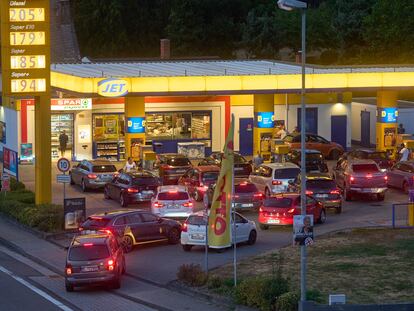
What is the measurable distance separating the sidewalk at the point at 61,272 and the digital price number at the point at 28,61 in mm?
6663

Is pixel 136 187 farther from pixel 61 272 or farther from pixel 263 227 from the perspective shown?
pixel 61 272

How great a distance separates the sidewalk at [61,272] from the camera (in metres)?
25.0

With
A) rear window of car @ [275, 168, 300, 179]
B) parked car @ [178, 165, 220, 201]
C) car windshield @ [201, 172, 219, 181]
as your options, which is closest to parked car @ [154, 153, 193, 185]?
parked car @ [178, 165, 220, 201]

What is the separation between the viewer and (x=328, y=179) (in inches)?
1544

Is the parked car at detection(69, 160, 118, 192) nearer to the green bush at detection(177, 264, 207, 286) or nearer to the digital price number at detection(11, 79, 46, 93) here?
the digital price number at detection(11, 79, 46, 93)

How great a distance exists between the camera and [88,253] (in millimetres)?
26375

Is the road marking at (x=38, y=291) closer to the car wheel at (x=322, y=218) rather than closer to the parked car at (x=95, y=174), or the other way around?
the car wheel at (x=322, y=218)

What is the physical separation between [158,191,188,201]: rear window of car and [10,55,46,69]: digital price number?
775 cm

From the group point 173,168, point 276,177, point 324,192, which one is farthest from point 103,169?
point 324,192

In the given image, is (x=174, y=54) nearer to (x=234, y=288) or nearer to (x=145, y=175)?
(x=145, y=175)

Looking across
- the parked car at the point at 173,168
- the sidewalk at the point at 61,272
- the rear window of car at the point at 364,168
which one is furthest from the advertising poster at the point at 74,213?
the rear window of car at the point at 364,168

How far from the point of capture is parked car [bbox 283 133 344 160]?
55.6 metres

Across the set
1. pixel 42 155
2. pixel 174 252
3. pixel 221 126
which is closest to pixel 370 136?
pixel 221 126

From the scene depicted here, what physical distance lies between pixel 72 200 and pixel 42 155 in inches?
177
